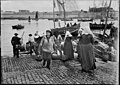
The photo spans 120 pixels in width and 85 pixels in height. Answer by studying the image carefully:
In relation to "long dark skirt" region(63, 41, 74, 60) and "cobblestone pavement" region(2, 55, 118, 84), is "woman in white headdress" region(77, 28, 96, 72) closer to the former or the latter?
"cobblestone pavement" region(2, 55, 118, 84)

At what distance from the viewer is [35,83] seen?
466cm

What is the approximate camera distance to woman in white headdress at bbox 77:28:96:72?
5484mm

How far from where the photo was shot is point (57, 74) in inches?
213

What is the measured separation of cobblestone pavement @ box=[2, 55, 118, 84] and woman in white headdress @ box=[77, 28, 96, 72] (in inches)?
9.3

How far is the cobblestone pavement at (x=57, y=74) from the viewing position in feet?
15.8

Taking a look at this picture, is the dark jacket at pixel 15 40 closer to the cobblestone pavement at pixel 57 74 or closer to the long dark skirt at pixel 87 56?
the cobblestone pavement at pixel 57 74

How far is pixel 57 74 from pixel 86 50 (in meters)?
1.07

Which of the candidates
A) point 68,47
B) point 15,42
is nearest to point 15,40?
point 15,42

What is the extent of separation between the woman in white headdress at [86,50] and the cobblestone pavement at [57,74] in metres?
0.24

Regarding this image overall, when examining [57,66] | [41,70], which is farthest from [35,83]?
[57,66]

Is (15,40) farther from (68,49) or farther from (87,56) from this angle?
(87,56)

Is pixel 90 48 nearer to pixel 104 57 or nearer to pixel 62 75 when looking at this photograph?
pixel 62 75

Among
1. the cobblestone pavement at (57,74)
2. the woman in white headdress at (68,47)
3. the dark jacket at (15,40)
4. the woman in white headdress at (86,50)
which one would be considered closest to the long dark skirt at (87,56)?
the woman in white headdress at (86,50)

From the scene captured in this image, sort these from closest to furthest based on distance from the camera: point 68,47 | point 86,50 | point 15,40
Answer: point 86,50
point 68,47
point 15,40
